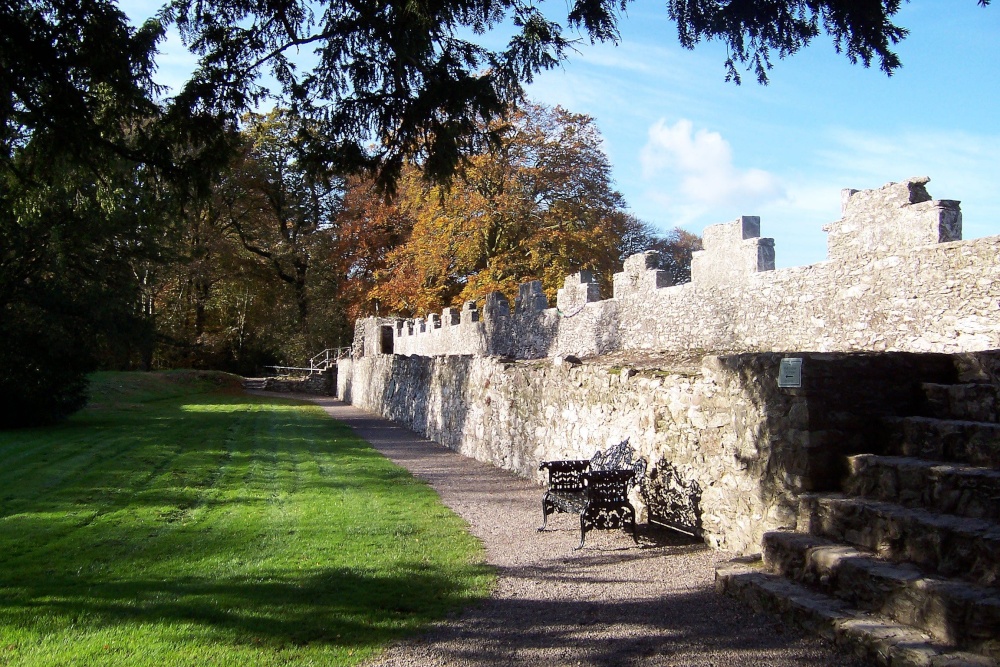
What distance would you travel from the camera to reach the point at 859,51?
20.0 feet

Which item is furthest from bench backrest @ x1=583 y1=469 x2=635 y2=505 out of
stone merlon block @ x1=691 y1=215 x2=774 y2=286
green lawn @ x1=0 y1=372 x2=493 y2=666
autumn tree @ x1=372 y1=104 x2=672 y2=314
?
autumn tree @ x1=372 y1=104 x2=672 y2=314

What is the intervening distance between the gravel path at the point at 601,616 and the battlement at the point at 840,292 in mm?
2822

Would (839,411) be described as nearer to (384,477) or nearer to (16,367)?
(384,477)

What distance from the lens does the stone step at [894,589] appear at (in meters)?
3.38

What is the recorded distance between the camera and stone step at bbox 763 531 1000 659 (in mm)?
3375

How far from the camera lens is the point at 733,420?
19.0 feet

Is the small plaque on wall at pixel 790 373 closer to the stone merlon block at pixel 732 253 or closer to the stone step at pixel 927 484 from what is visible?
the stone step at pixel 927 484

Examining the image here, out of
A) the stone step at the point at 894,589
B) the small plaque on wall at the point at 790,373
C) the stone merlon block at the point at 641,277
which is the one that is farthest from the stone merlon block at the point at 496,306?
the stone step at the point at 894,589

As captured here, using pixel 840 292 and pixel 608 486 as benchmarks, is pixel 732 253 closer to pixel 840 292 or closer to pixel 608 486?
pixel 840 292

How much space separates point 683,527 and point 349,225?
33464 millimetres

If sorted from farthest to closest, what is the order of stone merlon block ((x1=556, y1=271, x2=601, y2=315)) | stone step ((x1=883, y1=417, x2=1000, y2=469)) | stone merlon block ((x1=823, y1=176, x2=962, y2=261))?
stone merlon block ((x1=556, y1=271, x2=601, y2=315)) < stone merlon block ((x1=823, y1=176, x2=962, y2=261)) < stone step ((x1=883, y1=417, x2=1000, y2=469))

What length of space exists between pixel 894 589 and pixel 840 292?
14.6ft

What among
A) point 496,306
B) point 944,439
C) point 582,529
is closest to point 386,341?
point 496,306

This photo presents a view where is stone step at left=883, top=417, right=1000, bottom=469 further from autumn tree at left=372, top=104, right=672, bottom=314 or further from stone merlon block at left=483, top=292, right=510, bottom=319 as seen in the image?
autumn tree at left=372, top=104, right=672, bottom=314
